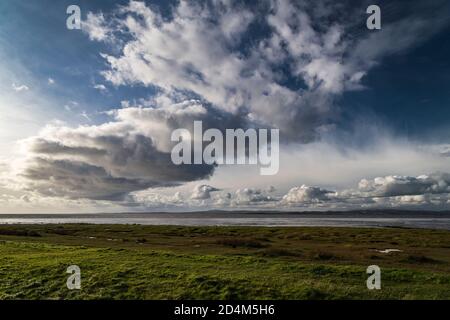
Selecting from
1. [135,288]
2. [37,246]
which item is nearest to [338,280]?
[135,288]

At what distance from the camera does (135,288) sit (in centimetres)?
2361

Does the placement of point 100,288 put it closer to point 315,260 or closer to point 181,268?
point 181,268

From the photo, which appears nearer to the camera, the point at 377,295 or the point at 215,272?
the point at 377,295

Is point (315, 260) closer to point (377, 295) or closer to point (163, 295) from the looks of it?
point (377, 295)

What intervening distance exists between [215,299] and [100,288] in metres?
7.96

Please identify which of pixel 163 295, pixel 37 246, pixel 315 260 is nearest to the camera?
pixel 163 295

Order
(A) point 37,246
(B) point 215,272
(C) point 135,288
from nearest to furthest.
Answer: (C) point 135,288 → (B) point 215,272 → (A) point 37,246
